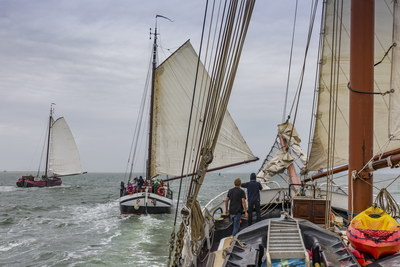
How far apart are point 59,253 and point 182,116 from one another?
15.8m

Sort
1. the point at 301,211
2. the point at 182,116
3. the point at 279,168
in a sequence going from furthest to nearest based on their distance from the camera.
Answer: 1. the point at 182,116
2. the point at 279,168
3. the point at 301,211

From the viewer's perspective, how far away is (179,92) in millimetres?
30953

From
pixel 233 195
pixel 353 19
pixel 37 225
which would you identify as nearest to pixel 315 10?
pixel 353 19

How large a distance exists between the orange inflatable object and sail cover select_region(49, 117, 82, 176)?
6813 cm

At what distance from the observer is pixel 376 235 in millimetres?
4543

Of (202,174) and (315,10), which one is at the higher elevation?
(315,10)

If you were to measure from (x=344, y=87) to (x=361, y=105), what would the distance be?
14.6 feet

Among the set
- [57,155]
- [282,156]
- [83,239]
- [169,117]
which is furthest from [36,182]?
→ [282,156]

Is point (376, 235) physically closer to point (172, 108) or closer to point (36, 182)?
point (172, 108)

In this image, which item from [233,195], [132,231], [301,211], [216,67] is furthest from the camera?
[132,231]

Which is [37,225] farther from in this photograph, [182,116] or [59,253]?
[182,116]

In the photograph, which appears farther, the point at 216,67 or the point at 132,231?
the point at 132,231

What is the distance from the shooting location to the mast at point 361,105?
20.3ft

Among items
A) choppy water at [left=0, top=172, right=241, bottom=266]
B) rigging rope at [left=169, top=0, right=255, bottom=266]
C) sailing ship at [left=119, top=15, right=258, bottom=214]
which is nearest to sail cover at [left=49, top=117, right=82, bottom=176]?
choppy water at [left=0, top=172, right=241, bottom=266]
